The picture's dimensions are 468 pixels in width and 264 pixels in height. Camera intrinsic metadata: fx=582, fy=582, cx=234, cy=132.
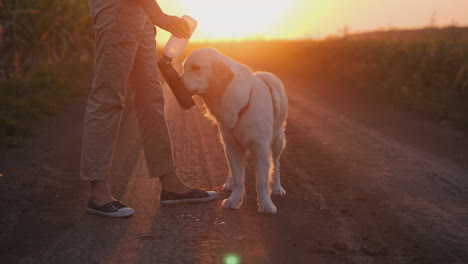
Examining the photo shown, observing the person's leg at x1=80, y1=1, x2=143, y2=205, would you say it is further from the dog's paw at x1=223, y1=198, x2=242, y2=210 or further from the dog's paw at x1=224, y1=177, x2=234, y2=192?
the dog's paw at x1=224, y1=177, x2=234, y2=192

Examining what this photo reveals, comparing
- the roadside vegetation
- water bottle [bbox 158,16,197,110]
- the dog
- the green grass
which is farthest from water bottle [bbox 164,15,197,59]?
the roadside vegetation

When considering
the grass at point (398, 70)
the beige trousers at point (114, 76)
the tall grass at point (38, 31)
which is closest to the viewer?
the beige trousers at point (114, 76)

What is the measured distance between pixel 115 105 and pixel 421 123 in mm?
7009

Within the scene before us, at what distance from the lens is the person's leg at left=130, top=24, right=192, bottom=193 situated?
491 cm

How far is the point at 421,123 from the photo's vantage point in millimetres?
10273

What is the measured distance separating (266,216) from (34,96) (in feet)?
26.7

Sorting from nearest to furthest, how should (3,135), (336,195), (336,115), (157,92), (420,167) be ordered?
(157,92), (336,195), (420,167), (3,135), (336,115)

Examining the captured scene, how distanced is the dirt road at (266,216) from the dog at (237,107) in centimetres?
31

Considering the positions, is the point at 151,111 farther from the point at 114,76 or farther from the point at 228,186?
the point at 228,186

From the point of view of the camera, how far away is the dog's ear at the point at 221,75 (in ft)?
15.3

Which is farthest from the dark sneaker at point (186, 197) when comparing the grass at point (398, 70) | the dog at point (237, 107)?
the grass at point (398, 70)

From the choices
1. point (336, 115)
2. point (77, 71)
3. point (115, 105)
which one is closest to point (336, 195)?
point (115, 105)

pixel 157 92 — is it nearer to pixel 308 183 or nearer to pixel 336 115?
pixel 308 183

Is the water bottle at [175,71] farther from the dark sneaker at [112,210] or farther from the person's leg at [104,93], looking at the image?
the dark sneaker at [112,210]
